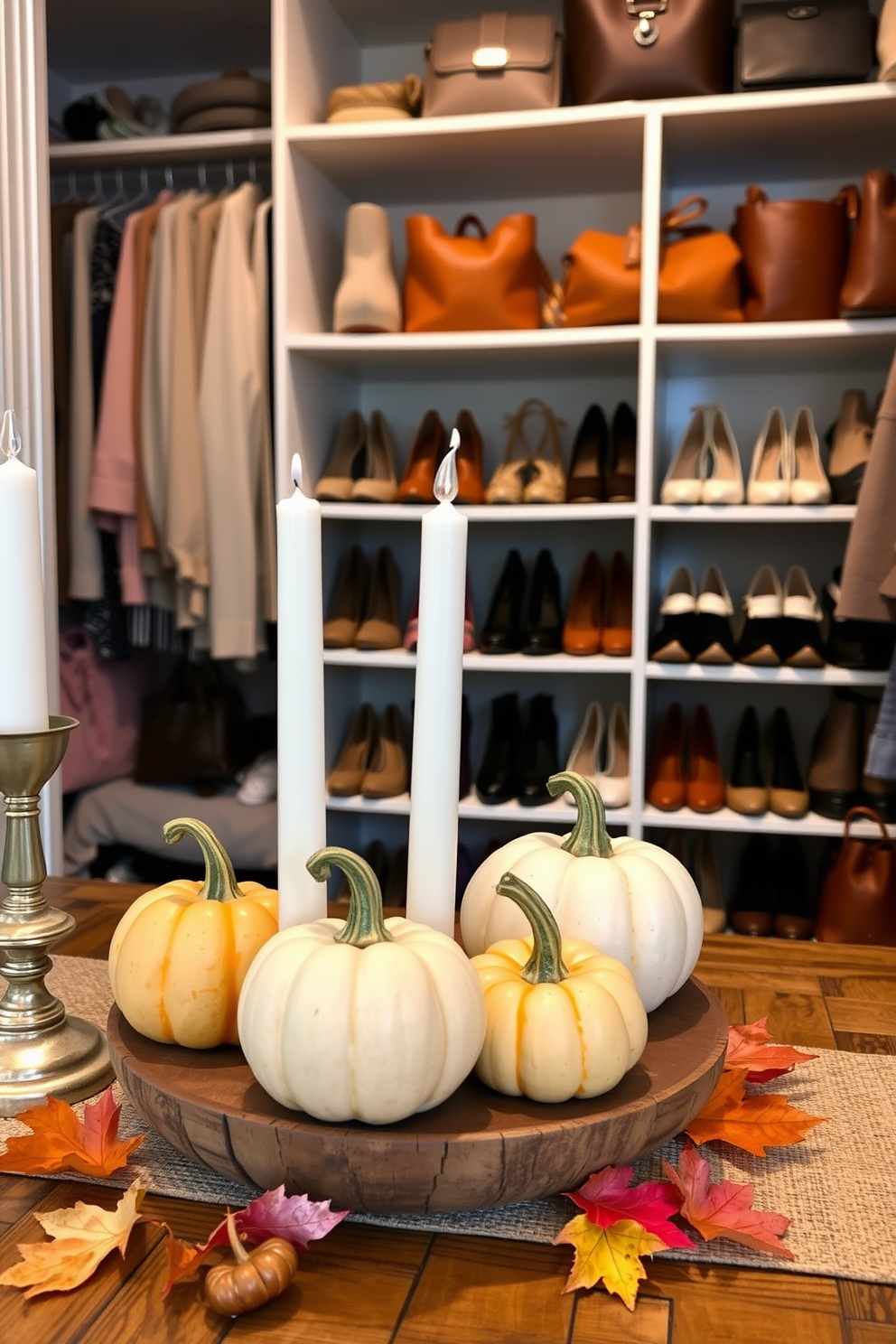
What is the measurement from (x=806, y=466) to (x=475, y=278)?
2.40 ft

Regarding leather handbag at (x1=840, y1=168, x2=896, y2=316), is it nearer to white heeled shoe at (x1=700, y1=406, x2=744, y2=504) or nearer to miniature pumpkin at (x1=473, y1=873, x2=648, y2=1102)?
→ white heeled shoe at (x1=700, y1=406, x2=744, y2=504)

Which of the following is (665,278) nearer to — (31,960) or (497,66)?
(497,66)

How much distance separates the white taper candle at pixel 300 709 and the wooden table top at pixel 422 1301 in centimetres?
16

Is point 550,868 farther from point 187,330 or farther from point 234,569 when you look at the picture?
point 187,330

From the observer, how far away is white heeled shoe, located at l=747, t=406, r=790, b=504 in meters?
2.14

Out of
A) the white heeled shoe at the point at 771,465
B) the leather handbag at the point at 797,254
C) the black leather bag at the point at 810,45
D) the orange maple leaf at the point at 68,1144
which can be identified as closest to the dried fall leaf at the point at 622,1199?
the orange maple leaf at the point at 68,1144

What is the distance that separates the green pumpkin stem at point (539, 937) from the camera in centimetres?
55

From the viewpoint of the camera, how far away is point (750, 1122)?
63 centimetres

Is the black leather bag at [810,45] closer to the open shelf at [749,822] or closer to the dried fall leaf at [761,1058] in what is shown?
the open shelf at [749,822]

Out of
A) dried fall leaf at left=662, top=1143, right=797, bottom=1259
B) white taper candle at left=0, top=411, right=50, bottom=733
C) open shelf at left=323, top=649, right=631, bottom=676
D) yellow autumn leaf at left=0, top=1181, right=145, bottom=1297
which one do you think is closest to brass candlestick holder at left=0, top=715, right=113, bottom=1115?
white taper candle at left=0, top=411, right=50, bottom=733

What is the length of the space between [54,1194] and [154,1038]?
0.28ft

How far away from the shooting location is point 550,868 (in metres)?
0.65

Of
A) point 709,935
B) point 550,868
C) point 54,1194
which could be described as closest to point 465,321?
point 709,935

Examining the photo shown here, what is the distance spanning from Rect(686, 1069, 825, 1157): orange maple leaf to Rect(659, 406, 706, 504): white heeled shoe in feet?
5.34
